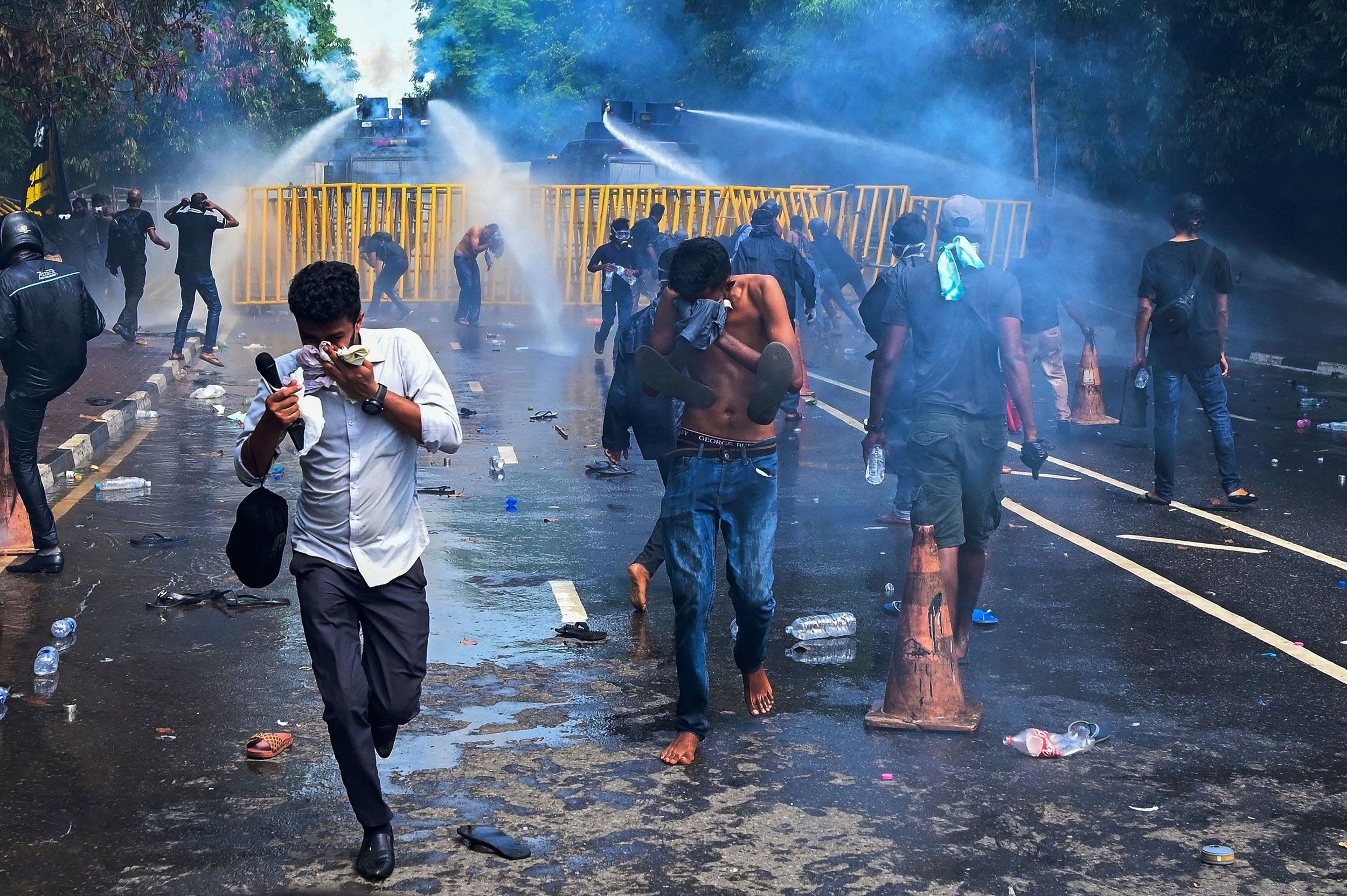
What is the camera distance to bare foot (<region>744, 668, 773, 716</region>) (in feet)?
20.1

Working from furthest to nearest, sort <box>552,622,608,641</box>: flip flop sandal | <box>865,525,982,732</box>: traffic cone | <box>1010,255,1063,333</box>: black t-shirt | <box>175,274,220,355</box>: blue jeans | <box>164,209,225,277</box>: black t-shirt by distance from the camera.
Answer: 1. <box>175,274,220,355</box>: blue jeans
2. <box>164,209,225,277</box>: black t-shirt
3. <box>1010,255,1063,333</box>: black t-shirt
4. <box>552,622,608,641</box>: flip flop sandal
5. <box>865,525,982,732</box>: traffic cone

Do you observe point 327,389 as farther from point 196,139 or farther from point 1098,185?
point 196,139

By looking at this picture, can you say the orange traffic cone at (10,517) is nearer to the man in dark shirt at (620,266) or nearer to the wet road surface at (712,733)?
the wet road surface at (712,733)

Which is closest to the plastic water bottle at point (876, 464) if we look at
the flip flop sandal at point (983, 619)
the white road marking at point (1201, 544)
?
the flip flop sandal at point (983, 619)

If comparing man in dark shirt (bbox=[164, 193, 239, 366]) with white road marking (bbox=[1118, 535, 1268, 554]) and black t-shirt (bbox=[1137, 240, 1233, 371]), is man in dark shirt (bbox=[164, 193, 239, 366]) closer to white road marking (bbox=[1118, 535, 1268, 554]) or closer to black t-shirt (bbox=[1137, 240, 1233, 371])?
black t-shirt (bbox=[1137, 240, 1233, 371])

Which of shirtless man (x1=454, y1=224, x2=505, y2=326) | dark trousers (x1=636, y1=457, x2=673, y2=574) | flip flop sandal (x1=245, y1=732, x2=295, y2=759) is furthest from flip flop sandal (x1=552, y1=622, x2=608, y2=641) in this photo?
shirtless man (x1=454, y1=224, x2=505, y2=326)

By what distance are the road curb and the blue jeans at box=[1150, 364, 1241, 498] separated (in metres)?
7.42

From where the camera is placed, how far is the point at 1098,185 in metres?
31.2

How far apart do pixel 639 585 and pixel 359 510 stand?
3.21 meters

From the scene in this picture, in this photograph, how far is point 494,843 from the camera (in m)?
4.78

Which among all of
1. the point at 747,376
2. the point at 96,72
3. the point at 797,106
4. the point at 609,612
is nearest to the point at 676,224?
the point at 96,72

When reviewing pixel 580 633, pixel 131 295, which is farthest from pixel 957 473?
pixel 131 295

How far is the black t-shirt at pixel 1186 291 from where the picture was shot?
10.4 meters

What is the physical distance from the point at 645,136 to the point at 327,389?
2939 cm
